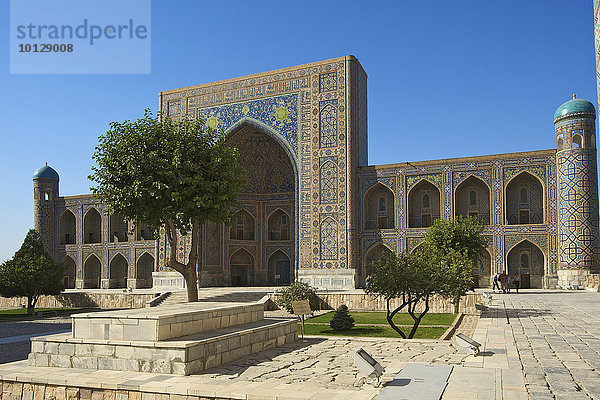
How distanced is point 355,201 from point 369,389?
21.8 meters

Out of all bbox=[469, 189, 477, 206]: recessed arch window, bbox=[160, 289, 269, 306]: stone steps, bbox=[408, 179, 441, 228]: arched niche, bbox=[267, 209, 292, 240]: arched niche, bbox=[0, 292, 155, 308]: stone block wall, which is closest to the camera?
bbox=[160, 289, 269, 306]: stone steps

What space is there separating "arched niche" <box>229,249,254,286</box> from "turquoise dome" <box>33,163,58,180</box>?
1559 cm

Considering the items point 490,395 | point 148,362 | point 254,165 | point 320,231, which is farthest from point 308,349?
point 254,165

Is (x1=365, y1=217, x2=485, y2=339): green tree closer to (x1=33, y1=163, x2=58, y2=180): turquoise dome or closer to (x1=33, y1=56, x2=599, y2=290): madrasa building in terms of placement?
(x1=33, y1=56, x2=599, y2=290): madrasa building

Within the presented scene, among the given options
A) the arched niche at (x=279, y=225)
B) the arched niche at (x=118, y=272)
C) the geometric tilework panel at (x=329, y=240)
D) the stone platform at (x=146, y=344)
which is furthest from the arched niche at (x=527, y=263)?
the arched niche at (x=118, y=272)

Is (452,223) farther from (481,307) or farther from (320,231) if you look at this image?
(320,231)

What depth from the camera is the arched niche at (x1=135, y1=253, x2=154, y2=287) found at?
1387 inches

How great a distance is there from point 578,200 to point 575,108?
14.7 ft

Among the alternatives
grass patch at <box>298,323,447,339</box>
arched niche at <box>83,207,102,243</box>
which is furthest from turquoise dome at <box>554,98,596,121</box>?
arched niche at <box>83,207,102,243</box>

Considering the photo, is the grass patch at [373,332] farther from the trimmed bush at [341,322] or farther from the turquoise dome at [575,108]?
the turquoise dome at [575,108]

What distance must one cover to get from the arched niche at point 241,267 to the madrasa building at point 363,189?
0.35 ft

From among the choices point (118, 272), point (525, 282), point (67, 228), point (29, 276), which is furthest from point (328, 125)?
point (67, 228)

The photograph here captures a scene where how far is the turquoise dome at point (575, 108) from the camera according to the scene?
25875mm

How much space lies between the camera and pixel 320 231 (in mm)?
27531
